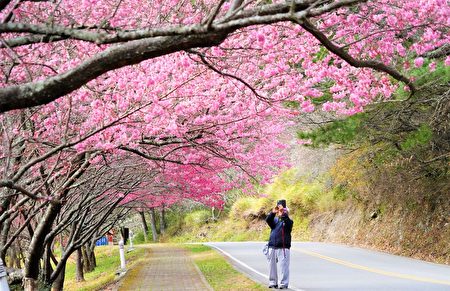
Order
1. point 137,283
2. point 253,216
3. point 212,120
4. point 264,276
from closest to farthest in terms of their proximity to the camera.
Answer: point 212,120
point 264,276
point 137,283
point 253,216

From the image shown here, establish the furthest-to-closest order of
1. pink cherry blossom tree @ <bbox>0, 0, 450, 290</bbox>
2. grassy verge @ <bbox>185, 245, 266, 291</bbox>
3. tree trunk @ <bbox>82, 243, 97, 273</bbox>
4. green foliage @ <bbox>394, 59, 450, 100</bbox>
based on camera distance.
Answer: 1. tree trunk @ <bbox>82, 243, 97, 273</bbox>
2. grassy verge @ <bbox>185, 245, 266, 291</bbox>
3. green foliage @ <bbox>394, 59, 450, 100</bbox>
4. pink cherry blossom tree @ <bbox>0, 0, 450, 290</bbox>

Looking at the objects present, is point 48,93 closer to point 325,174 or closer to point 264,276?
point 264,276

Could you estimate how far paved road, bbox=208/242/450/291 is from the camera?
12289mm

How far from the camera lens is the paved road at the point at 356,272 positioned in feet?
40.3

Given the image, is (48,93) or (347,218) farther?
(347,218)

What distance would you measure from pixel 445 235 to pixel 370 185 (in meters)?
4.47

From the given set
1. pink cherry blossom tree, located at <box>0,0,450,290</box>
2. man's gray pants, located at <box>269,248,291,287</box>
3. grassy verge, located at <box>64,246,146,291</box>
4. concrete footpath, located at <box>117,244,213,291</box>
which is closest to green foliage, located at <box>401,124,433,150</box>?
pink cherry blossom tree, located at <box>0,0,450,290</box>

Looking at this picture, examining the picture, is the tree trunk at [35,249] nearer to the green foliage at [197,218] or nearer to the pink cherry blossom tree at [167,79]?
the pink cherry blossom tree at [167,79]

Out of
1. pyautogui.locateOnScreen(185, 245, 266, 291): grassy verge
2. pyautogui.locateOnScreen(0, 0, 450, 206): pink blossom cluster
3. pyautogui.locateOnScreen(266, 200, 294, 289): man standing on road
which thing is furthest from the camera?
Result: pyautogui.locateOnScreen(185, 245, 266, 291): grassy verge

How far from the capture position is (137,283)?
1739 centimetres

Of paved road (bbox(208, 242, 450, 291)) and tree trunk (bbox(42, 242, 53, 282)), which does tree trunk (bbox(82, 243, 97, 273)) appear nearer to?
paved road (bbox(208, 242, 450, 291))

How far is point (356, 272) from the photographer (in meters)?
15.0

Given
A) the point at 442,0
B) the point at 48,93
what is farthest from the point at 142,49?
the point at 442,0

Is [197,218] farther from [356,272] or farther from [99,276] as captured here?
[356,272]
